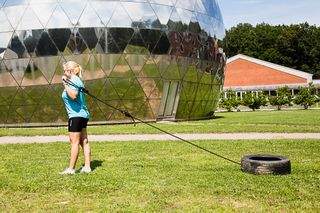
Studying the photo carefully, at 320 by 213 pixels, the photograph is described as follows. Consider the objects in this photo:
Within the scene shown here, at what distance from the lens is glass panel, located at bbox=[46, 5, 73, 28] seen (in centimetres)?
1756

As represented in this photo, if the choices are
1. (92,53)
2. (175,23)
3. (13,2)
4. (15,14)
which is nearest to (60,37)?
(92,53)

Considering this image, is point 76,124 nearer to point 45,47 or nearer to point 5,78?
point 45,47

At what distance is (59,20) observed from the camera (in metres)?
17.6

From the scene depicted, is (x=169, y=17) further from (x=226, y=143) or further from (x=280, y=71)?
(x=280, y=71)

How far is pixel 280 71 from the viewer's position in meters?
57.9

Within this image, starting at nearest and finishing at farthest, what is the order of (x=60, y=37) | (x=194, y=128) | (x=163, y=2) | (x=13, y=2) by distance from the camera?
(x=194, y=128) → (x=60, y=37) → (x=13, y=2) → (x=163, y=2)

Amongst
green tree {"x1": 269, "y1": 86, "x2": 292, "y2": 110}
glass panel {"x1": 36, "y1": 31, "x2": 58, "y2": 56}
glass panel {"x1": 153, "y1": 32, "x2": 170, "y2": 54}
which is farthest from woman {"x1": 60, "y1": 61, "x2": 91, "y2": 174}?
green tree {"x1": 269, "y1": 86, "x2": 292, "y2": 110}

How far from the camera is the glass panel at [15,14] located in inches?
704

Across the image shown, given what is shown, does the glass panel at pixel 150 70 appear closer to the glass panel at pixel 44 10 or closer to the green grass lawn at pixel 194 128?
the green grass lawn at pixel 194 128

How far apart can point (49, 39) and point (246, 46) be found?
7787cm

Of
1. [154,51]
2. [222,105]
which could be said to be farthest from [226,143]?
[222,105]

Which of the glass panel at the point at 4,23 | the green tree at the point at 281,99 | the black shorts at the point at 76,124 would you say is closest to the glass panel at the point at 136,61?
the glass panel at the point at 4,23

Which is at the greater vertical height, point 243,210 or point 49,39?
point 49,39

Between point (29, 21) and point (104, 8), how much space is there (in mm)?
3460
